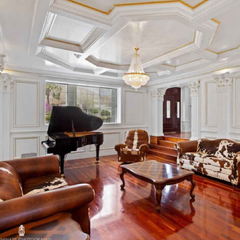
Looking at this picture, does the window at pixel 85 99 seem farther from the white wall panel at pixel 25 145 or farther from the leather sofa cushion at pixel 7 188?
the leather sofa cushion at pixel 7 188

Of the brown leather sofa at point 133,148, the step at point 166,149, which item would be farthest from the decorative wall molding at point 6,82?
the step at point 166,149

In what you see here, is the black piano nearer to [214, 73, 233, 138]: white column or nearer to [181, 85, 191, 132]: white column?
[214, 73, 233, 138]: white column

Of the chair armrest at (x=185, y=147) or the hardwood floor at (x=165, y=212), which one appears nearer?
the hardwood floor at (x=165, y=212)

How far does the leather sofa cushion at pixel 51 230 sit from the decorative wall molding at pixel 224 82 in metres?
4.83

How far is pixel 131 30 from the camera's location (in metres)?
2.89

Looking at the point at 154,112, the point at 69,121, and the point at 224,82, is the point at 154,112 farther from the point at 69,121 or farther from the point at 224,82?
the point at 69,121

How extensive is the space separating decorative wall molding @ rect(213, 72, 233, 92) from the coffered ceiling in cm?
27

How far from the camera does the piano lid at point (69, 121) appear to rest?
14.0 feet

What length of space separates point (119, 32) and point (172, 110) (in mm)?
6644

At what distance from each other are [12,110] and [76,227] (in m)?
4.50

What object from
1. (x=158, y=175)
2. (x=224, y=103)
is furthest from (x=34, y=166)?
(x=224, y=103)

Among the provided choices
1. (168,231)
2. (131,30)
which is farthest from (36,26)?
(168,231)

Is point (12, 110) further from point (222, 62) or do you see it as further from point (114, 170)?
point (222, 62)

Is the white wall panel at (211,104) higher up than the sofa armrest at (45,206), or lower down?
higher up
